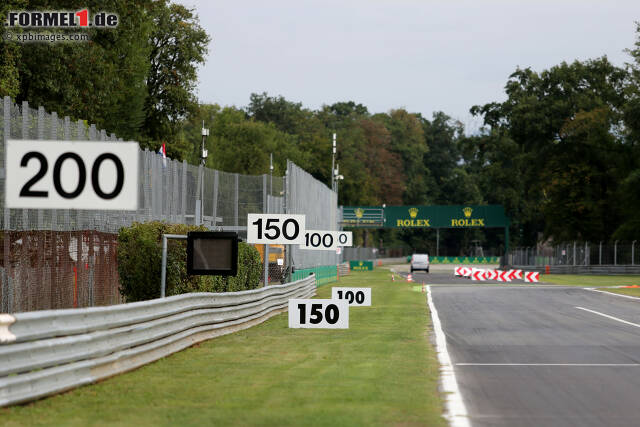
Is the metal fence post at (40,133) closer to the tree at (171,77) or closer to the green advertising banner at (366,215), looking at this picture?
the tree at (171,77)

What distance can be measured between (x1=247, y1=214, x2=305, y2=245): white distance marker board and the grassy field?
5845 mm

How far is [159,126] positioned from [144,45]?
8540 millimetres

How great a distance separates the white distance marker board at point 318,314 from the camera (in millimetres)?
19641

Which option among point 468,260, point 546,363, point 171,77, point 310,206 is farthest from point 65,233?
point 468,260

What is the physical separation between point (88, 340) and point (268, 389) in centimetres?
206

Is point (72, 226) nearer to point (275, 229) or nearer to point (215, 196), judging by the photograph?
point (275, 229)

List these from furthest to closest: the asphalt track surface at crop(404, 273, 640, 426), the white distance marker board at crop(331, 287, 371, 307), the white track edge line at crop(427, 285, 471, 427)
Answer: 1. the white distance marker board at crop(331, 287, 371, 307)
2. the asphalt track surface at crop(404, 273, 640, 426)
3. the white track edge line at crop(427, 285, 471, 427)

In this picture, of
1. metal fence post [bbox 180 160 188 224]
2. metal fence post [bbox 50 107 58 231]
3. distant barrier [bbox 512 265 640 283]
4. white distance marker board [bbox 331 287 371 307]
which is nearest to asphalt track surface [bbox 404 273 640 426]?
white distance marker board [bbox 331 287 371 307]

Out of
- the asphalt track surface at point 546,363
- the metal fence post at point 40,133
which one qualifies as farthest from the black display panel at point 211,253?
the asphalt track surface at point 546,363

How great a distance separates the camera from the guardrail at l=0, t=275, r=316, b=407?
32.2 ft

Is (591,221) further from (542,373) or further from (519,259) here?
(542,373)

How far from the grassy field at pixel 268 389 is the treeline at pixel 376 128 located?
19.3m

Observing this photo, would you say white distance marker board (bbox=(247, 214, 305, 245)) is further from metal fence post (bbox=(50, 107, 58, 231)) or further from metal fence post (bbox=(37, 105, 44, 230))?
metal fence post (bbox=(37, 105, 44, 230))

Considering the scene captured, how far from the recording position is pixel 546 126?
8700 centimetres
